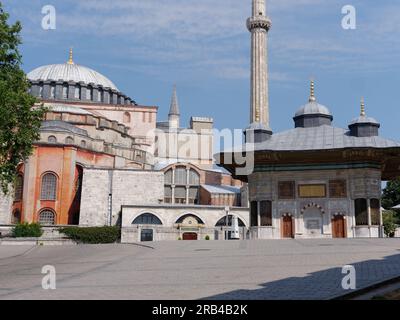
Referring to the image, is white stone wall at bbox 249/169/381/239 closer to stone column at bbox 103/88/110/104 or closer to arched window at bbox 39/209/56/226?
arched window at bbox 39/209/56/226

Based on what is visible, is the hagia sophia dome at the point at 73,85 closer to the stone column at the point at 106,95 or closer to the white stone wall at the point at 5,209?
the stone column at the point at 106,95

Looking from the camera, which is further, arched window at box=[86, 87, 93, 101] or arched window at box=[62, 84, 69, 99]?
arched window at box=[86, 87, 93, 101]

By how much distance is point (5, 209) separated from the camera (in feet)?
143

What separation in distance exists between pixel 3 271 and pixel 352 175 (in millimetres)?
19190

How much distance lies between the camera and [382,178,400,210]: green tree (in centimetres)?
6075

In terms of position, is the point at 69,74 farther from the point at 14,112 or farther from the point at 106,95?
the point at 14,112

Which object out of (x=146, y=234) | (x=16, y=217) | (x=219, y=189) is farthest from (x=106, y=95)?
(x=146, y=234)

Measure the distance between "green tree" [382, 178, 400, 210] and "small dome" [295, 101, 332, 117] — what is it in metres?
33.5

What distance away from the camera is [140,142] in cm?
6188

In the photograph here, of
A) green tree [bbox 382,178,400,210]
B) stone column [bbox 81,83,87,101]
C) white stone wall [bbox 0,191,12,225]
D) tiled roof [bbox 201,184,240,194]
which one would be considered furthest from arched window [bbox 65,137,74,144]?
green tree [bbox 382,178,400,210]

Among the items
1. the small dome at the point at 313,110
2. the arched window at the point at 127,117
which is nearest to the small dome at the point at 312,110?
the small dome at the point at 313,110

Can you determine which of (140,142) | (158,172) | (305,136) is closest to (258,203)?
(305,136)
